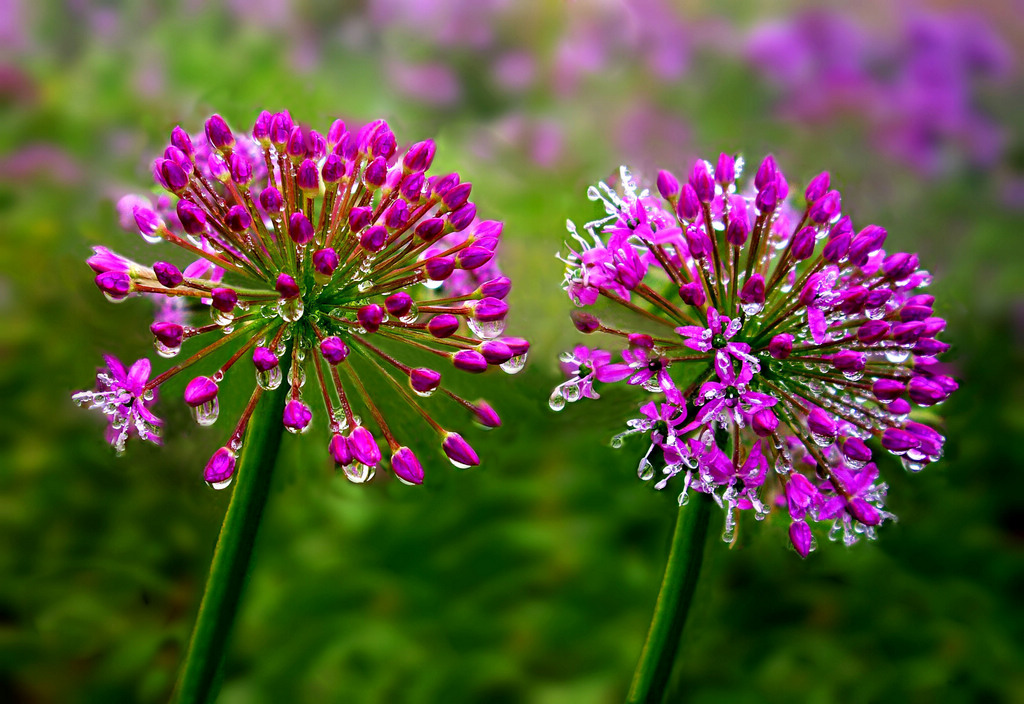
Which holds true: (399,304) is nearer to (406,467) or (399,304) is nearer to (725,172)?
(406,467)

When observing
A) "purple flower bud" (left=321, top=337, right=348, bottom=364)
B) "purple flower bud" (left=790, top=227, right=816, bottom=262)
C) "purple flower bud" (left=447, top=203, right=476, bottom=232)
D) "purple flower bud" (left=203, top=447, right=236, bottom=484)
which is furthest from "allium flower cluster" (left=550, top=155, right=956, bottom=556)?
"purple flower bud" (left=203, top=447, right=236, bottom=484)

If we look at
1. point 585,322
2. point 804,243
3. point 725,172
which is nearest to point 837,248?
point 804,243

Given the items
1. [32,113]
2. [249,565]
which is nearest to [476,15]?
[32,113]

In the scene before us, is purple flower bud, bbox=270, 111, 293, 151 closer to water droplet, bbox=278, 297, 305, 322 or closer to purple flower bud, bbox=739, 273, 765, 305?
water droplet, bbox=278, 297, 305, 322

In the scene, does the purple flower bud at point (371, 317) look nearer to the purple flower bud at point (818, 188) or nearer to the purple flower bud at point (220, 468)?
the purple flower bud at point (220, 468)

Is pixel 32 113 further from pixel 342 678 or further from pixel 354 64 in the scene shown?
pixel 342 678
